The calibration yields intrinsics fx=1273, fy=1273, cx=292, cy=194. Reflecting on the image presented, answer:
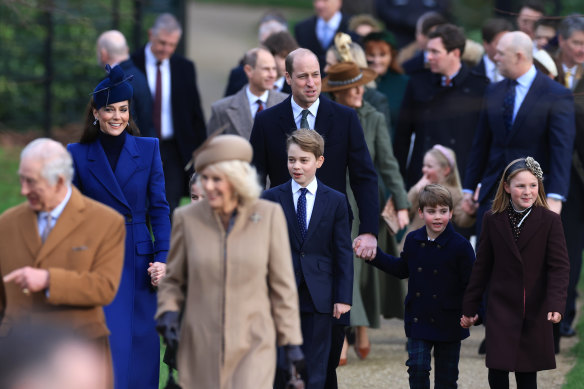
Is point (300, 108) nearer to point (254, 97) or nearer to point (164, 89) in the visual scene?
point (254, 97)

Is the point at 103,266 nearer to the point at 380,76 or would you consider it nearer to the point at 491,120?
the point at 491,120

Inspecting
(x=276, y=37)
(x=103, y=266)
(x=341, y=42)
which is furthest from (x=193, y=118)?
(x=103, y=266)

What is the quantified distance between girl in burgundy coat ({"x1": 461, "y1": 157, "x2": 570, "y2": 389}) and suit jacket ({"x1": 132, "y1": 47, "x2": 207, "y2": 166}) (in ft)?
15.6

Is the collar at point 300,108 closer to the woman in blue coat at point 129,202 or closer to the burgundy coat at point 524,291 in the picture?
the woman in blue coat at point 129,202

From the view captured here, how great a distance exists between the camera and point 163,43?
12.0m

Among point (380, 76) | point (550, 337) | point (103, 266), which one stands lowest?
point (550, 337)

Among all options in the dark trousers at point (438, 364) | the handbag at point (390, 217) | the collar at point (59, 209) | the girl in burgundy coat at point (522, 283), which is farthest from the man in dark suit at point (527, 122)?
the collar at point (59, 209)

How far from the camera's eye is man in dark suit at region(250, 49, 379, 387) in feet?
27.1

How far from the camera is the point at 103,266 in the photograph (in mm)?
6051

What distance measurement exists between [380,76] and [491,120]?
273cm

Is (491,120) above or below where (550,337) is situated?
above

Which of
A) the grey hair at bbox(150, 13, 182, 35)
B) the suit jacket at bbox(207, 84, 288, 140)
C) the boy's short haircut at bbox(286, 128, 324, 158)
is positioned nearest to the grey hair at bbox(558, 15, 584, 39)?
the suit jacket at bbox(207, 84, 288, 140)

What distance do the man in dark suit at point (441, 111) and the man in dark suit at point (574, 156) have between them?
840 millimetres

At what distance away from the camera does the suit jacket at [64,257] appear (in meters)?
5.98
